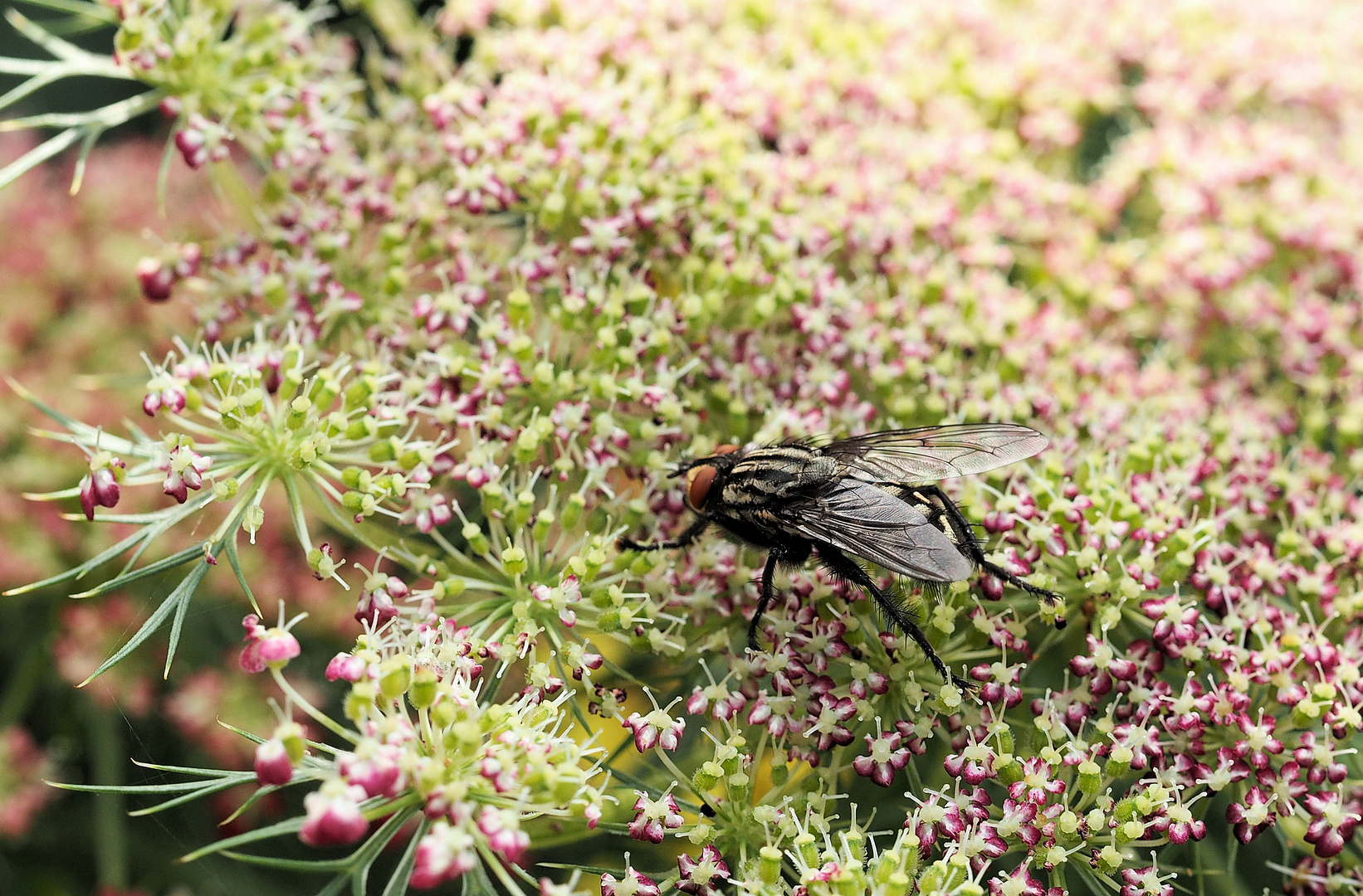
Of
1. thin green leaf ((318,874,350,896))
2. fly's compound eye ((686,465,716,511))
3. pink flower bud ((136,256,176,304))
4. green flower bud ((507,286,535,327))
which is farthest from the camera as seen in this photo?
pink flower bud ((136,256,176,304))

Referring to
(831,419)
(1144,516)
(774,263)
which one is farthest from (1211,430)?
(774,263)

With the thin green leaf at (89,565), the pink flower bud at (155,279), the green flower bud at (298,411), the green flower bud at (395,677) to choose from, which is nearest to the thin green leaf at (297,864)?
the green flower bud at (395,677)

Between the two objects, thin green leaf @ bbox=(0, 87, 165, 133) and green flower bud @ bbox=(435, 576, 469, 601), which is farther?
thin green leaf @ bbox=(0, 87, 165, 133)

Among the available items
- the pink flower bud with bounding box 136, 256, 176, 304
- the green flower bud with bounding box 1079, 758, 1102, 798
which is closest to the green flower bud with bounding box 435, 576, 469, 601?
the pink flower bud with bounding box 136, 256, 176, 304

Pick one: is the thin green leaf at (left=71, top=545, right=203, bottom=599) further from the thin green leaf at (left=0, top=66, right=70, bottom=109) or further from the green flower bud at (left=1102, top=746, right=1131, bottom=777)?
the green flower bud at (left=1102, top=746, right=1131, bottom=777)

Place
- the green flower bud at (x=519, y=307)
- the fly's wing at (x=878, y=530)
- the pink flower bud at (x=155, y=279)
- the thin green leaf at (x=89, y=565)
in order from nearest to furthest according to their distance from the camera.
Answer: the thin green leaf at (x=89, y=565) < the fly's wing at (x=878, y=530) < the green flower bud at (x=519, y=307) < the pink flower bud at (x=155, y=279)

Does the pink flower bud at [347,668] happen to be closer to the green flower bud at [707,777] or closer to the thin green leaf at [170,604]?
the thin green leaf at [170,604]

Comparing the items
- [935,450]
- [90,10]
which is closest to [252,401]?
[90,10]

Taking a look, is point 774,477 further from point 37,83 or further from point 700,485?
point 37,83
